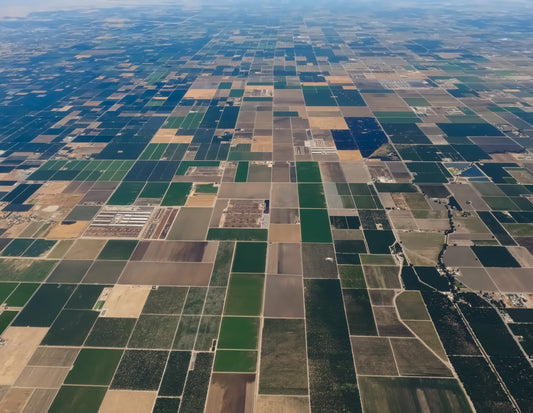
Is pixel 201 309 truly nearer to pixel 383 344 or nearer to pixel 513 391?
pixel 383 344

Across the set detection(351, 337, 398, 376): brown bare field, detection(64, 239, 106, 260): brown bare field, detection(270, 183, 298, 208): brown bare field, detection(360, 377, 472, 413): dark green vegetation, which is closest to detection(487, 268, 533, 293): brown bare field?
detection(360, 377, 472, 413): dark green vegetation

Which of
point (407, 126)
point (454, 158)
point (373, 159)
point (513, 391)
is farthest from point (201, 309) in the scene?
point (407, 126)

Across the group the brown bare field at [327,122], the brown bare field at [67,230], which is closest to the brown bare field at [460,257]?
the brown bare field at [327,122]

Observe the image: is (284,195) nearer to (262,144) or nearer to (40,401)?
(262,144)

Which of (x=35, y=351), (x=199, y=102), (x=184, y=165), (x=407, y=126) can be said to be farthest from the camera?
(x=199, y=102)

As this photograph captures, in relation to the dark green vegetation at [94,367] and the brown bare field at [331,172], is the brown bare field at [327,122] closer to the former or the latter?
the brown bare field at [331,172]

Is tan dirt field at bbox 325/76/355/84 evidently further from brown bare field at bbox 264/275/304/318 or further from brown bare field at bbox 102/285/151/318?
brown bare field at bbox 102/285/151/318

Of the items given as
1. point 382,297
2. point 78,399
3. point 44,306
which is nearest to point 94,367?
point 78,399
